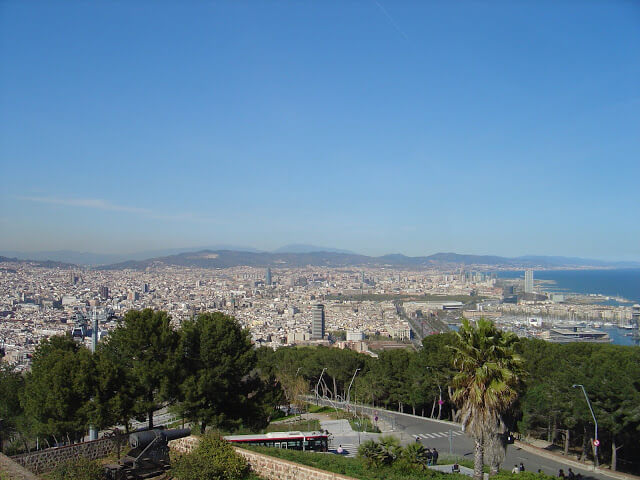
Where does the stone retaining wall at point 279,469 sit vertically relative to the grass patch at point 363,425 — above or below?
above

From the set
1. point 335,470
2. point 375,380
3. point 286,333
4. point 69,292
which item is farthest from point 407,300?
point 335,470

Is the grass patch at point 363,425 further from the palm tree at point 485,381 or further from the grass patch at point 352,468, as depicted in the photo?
the palm tree at point 485,381

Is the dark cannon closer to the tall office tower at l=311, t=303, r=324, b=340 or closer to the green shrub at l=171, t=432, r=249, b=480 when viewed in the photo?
the green shrub at l=171, t=432, r=249, b=480

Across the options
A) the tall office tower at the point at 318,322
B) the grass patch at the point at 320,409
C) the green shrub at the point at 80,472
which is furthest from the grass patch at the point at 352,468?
the tall office tower at the point at 318,322

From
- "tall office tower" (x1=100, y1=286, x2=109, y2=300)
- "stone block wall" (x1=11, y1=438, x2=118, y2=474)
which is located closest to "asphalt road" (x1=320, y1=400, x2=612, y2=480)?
"stone block wall" (x1=11, y1=438, x2=118, y2=474)

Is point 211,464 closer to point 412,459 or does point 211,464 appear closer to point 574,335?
point 412,459

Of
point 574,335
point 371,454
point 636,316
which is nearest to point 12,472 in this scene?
point 371,454
